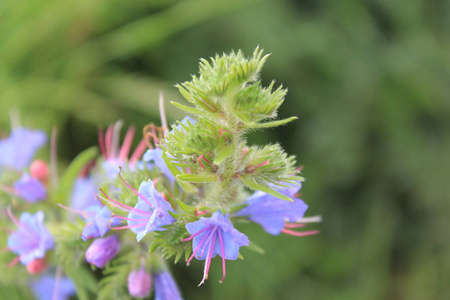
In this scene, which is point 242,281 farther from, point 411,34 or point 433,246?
point 411,34

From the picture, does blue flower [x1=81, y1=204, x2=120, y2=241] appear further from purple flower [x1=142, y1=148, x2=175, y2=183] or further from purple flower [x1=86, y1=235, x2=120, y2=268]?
purple flower [x1=142, y1=148, x2=175, y2=183]

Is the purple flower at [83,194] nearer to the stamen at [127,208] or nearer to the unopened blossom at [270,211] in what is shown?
the stamen at [127,208]

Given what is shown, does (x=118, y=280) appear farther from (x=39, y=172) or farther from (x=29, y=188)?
(x=39, y=172)

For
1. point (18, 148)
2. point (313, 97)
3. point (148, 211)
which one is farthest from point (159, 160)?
point (313, 97)

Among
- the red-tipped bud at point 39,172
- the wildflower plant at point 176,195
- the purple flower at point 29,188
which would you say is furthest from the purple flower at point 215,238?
the red-tipped bud at point 39,172

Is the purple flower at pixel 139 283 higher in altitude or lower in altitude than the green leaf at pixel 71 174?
lower

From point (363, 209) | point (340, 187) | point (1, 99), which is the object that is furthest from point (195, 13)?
point (363, 209)
